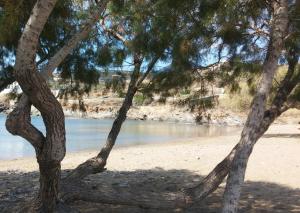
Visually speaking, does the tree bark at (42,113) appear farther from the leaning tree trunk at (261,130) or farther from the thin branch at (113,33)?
the thin branch at (113,33)

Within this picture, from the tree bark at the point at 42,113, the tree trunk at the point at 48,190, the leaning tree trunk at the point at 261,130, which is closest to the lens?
the tree bark at the point at 42,113

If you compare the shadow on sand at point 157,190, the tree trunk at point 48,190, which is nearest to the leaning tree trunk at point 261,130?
the shadow on sand at point 157,190

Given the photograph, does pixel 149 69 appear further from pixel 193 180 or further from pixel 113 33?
pixel 193 180

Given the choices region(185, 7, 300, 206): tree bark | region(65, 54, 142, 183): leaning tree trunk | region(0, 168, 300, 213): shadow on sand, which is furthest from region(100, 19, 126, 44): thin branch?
region(185, 7, 300, 206): tree bark

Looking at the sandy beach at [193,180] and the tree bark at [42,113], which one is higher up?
the tree bark at [42,113]

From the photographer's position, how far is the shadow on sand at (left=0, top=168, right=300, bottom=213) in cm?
605

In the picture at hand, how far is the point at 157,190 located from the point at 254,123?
3192 mm

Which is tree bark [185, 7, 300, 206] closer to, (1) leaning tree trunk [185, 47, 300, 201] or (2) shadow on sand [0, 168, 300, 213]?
(1) leaning tree trunk [185, 47, 300, 201]

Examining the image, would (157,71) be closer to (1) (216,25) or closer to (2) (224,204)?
(1) (216,25)

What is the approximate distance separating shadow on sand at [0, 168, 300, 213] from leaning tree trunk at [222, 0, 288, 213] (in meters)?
1.40

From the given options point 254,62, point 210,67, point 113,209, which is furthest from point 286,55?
point 113,209

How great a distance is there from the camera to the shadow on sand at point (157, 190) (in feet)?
19.9

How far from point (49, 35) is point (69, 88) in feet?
5.48

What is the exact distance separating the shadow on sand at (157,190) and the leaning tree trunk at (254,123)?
1404 mm
